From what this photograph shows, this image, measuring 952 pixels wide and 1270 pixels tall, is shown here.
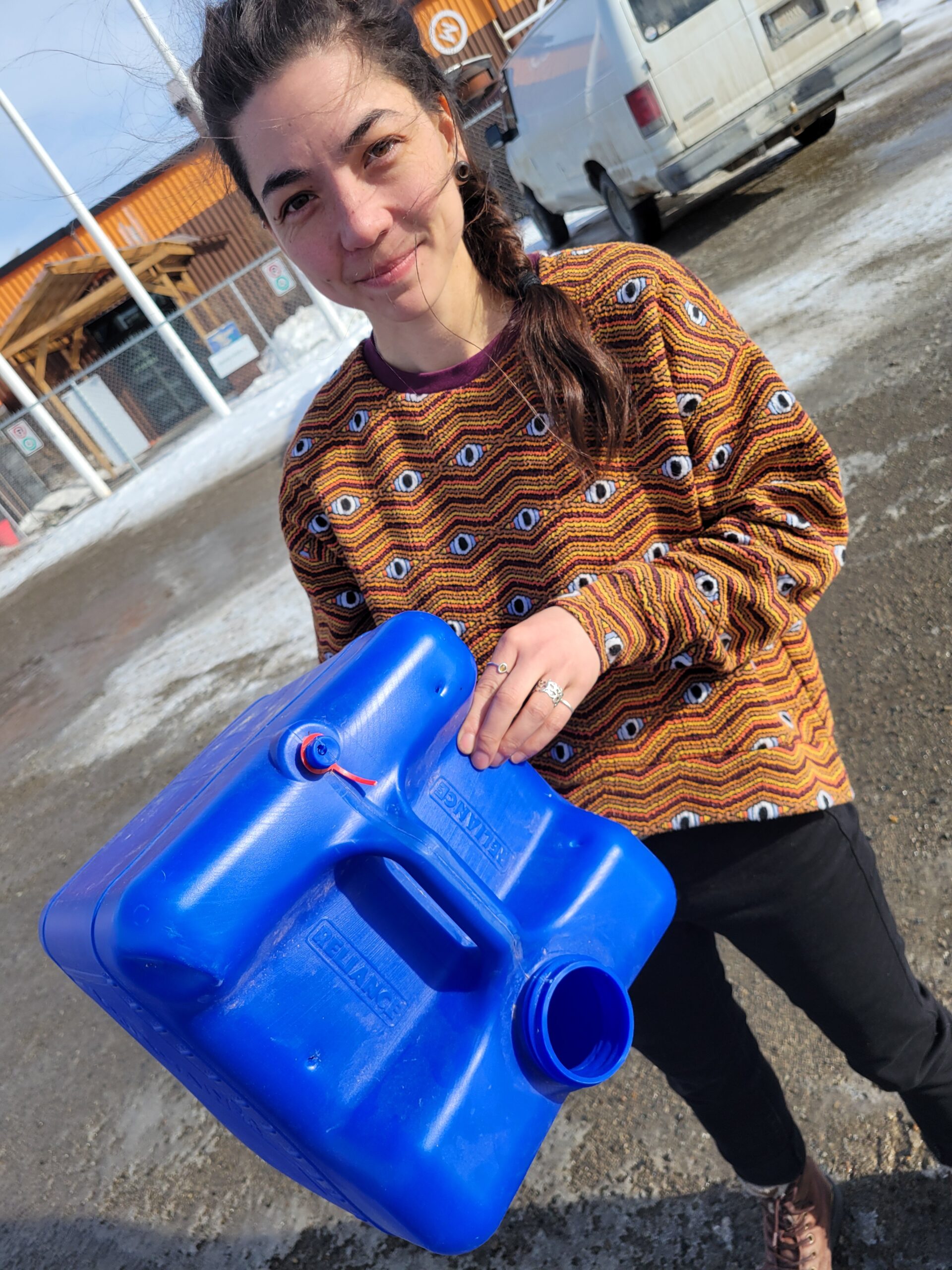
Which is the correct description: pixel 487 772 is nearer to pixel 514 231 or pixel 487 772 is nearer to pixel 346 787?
pixel 346 787

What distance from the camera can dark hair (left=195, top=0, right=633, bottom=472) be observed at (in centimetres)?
126

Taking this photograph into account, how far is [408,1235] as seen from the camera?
1.10 metres

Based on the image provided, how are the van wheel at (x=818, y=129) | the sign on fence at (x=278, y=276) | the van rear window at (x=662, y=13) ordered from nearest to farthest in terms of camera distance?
1. the van rear window at (x=662, y=13)
2. the van wheel at (x=818, y=129)
3. the sign on fence at (x=278, y=276)

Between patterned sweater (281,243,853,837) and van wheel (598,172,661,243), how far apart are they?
7125mm

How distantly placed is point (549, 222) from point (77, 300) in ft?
35.5

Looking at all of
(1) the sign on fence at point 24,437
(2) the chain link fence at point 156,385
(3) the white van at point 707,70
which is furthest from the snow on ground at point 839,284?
(1) the sign on fence at point 24,437

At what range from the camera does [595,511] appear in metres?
1.37

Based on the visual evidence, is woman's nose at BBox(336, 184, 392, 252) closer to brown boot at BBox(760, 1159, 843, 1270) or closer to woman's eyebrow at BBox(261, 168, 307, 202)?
woman's eyebrow at BBox(261, 168, 307, 202)

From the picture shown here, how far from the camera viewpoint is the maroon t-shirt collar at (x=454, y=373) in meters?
1.40

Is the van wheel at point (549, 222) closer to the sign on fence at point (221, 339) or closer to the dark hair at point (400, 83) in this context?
the sign on fence at point (221, 339)

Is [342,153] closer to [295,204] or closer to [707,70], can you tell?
[295,204]

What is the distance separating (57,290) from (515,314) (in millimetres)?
17792

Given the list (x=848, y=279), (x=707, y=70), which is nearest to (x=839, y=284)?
(x=848, y=279)

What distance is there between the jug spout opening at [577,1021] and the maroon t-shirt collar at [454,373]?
0.81 meters
